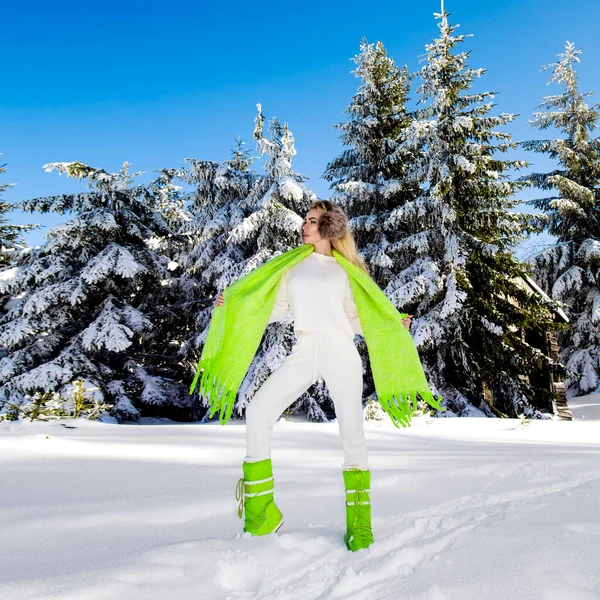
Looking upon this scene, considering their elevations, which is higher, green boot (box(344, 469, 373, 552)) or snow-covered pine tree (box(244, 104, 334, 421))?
snow-covered pine tree (box(244, 104, 334, 421))

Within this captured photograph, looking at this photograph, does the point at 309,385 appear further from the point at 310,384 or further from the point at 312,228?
the point at 312,228

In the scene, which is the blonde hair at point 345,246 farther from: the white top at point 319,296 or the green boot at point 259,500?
the green boot at point 259,500

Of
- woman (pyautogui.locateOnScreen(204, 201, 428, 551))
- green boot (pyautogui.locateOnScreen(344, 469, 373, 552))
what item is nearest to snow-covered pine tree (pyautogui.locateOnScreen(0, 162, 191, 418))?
woman (pyautogui.locateOnScreen(204, 201, 428, 551))

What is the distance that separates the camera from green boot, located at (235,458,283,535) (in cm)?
230

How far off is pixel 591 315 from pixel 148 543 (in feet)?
66.3

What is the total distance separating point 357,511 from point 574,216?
2005 cm

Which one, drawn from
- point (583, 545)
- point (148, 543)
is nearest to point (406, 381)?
point (583, 545)

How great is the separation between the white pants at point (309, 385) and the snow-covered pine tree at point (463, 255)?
996 cm

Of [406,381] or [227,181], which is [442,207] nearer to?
[227,181]

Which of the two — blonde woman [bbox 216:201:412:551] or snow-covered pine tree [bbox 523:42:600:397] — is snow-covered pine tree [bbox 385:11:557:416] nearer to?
snow-covered pine tree [bbox 523:42:600:397]

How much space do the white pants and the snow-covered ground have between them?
40 centimetres

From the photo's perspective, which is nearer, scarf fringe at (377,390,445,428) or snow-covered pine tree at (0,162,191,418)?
scarf fringe at (377,390,445,428)

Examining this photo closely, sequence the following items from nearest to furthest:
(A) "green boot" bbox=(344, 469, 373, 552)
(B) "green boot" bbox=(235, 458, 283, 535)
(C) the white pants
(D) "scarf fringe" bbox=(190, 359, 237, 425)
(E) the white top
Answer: (A) "green boot" bbox=(344, 469, 373, 552), (B) "green boot" bbox=(235, 458, 283, 535), (C) the white pants, (E) the white top, (D) "scarf fringe" bbox=(190, 359, 237, 425)

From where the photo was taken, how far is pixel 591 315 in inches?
741
